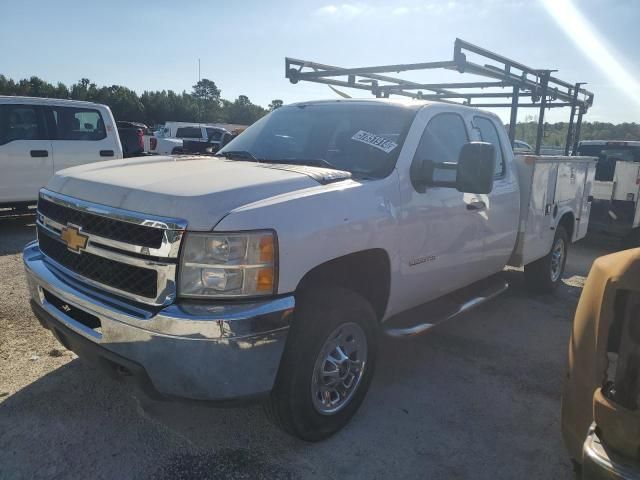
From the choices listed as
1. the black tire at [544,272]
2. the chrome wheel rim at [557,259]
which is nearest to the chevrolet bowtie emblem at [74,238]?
the black tire at [544,272]

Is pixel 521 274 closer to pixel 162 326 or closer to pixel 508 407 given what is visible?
pixel 508 407

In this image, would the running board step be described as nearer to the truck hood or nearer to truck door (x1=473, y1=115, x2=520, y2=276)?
truck door (x1=473, y1=115, x2=520, y2=276)

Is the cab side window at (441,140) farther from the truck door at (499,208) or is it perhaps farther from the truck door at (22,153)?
the truck door at (22,153)

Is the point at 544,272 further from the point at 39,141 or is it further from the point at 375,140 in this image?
the point at 39,141

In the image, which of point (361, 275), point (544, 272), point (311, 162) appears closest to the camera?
point (361, 275)

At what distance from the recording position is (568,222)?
6090mm

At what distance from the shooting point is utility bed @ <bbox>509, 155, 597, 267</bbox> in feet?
15.5

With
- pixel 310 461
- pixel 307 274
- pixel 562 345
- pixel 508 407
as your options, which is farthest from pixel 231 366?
pixel 562 345

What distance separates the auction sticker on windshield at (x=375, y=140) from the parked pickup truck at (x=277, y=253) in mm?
12

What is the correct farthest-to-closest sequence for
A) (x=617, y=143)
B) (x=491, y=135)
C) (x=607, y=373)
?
(x=617, y=143), (x=491, y=135), (x=607, y=373)

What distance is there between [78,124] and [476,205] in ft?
23.9

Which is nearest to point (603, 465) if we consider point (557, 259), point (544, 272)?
point (544, 272)

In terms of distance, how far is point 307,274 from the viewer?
2615 millimetres

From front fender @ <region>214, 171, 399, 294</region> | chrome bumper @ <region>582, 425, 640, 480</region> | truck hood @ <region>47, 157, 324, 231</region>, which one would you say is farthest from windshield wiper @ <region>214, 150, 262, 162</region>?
chrome bumper @ <region>582, 425, 640, 480</region>
